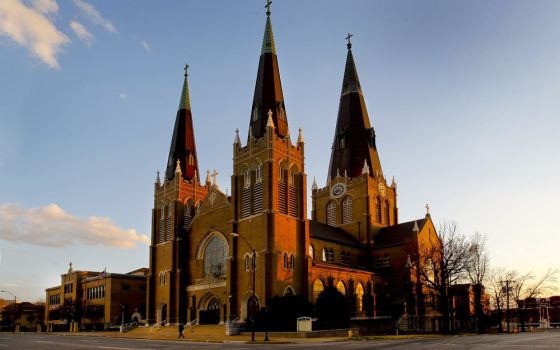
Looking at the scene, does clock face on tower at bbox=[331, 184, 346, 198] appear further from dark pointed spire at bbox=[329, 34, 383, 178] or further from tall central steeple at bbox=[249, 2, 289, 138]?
tall central steeple at bbox=[249, 2, 289, 138]

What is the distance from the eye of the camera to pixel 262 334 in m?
44.2

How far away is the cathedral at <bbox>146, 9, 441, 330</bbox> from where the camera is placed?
54031mm

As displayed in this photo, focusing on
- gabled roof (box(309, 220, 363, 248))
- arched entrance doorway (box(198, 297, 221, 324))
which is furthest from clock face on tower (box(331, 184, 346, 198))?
arched entrance doorway (box(198, 297, 221, 324))

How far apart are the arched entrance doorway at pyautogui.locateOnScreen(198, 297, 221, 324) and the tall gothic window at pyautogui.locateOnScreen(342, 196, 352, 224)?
2298cm

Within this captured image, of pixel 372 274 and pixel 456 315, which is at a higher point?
pixel 372 274

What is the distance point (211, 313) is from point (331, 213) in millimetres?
24689

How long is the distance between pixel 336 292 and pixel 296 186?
1249 centimetres

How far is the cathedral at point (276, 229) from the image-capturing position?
177 ft

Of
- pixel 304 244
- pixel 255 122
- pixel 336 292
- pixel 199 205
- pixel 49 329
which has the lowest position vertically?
pixel 49 329

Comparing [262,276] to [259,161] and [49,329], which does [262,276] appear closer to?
[259,161]

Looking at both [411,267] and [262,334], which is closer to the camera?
[262,334]

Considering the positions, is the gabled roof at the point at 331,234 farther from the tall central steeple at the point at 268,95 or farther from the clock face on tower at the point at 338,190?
the tall central steeple at the point at 268,95

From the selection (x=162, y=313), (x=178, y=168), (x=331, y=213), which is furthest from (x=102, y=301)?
(x=331, y=213)

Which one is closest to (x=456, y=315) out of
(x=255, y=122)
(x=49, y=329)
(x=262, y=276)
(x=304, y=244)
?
(x=304, y=244)
